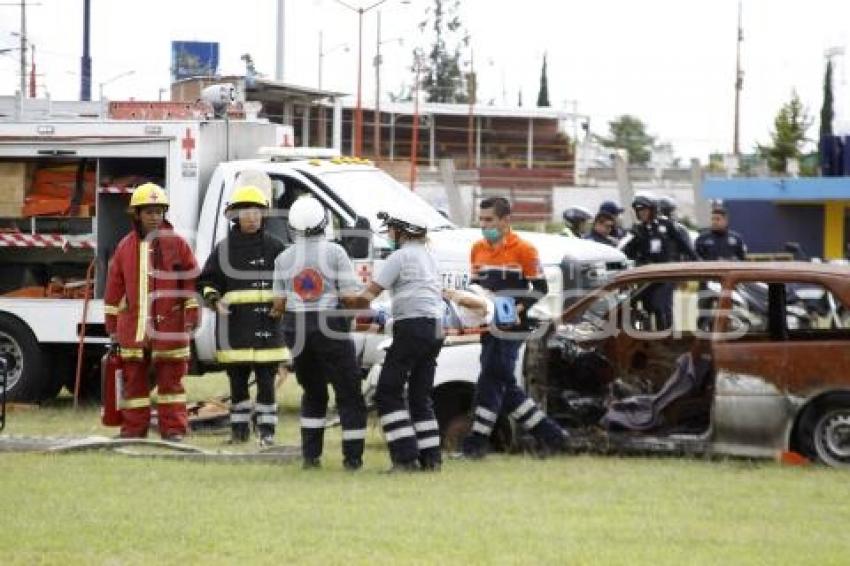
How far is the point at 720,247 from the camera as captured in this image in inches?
792

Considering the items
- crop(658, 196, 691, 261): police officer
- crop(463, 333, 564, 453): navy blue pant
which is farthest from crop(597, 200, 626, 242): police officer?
crop(463, 333, 564, 453): navy blue pant

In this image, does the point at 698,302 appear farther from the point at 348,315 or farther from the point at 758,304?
the point at 348,315

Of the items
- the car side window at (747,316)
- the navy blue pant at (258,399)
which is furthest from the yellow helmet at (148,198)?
the car side window at (747,316)

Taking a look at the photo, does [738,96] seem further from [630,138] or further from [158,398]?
[158,398]

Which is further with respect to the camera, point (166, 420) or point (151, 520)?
point (166, 420)

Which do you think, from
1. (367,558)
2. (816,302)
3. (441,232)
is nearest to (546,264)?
(441,232)

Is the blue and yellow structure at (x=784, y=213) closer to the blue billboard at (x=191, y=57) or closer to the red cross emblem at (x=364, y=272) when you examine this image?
the blue billboard at (x=191, y=57)

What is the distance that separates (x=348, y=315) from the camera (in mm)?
11719

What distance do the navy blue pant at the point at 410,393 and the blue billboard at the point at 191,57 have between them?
15394 mm

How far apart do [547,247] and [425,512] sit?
7097 millimetres

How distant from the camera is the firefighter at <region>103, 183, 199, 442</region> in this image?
1349 centimetres

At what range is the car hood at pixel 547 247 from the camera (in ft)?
52.4

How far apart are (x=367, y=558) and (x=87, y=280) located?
8.52 m

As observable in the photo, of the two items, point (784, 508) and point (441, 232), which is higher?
point (441, 232)
